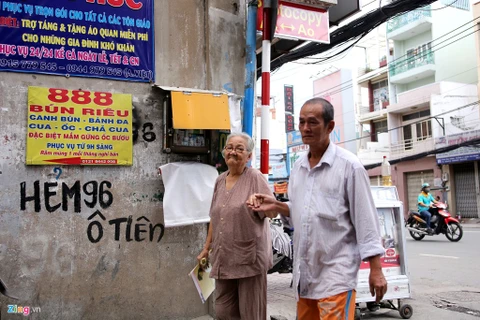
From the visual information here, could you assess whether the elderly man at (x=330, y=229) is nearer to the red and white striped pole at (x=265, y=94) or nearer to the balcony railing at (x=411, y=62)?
the red and white striped pole at (x=265, y=94)

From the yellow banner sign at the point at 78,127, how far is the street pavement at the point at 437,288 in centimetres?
237

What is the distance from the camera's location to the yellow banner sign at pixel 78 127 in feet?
12.9

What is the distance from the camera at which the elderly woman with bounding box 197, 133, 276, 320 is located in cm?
312

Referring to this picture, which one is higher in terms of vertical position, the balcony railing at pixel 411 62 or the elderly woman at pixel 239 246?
the balcony railing at pixel 411 62

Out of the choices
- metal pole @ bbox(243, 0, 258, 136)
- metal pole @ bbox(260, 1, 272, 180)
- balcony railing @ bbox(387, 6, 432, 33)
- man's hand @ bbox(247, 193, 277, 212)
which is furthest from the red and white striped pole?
balcony railing @ bbox(387, 6, 432, 33)

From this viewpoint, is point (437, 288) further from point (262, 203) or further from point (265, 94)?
point (262, 203)

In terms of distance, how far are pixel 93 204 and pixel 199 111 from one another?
4.45ft

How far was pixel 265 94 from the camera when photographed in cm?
471

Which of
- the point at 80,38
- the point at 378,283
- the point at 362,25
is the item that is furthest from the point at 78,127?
the point at 362,25

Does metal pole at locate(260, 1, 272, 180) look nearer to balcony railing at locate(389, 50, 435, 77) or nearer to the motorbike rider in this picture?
the motorbike rider

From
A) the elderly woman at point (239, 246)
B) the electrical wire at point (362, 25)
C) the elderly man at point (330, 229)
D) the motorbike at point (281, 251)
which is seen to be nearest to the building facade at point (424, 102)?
the electrical wire at point (362, 25)

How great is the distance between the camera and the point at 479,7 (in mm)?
22250

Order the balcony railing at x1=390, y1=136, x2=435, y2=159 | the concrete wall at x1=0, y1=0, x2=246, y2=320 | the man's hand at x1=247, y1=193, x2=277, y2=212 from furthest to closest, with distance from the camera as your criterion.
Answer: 1. the balcony railing at x1=390, y1=136, x2=435, y2=159
2. the concrete wall at x1=0, y1=0, x2=246, y2=320
3. the man's hand at x1=247, y1=193, x2=277, y2=212

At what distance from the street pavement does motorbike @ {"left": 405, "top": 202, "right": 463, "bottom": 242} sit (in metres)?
1.54
